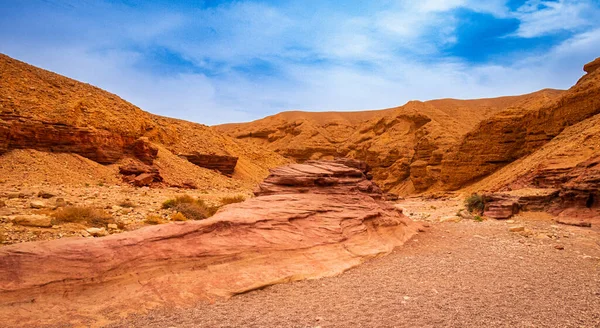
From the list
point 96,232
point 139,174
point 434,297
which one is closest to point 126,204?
point 96,232

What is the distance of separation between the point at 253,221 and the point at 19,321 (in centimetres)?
398

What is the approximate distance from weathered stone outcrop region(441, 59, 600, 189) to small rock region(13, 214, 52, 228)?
3369 centimetres

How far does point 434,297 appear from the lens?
558 cm

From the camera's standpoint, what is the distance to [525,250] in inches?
367

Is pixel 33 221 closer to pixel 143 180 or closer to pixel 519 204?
pixel 143 180

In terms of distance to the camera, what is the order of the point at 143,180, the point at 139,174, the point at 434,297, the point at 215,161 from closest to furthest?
1. the point at 434,297
2. the point at 143,180
3. the point at 139,174
4. the point at 215,161

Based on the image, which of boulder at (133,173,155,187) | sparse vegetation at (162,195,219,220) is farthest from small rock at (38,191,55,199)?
boulder at (133,173,155,187)

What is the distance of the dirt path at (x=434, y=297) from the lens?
4664mm

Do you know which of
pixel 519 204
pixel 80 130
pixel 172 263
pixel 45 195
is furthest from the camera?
pixel 80 130

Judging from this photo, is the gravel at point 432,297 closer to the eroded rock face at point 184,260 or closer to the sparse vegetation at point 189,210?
the eroded rock face at point 184,260

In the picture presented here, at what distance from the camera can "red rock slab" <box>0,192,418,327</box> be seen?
4.76 m

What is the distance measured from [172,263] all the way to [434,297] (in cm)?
417

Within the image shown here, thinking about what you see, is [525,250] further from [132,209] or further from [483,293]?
[132,209]

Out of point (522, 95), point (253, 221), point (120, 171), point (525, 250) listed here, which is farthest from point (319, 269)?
point (522, 95)
